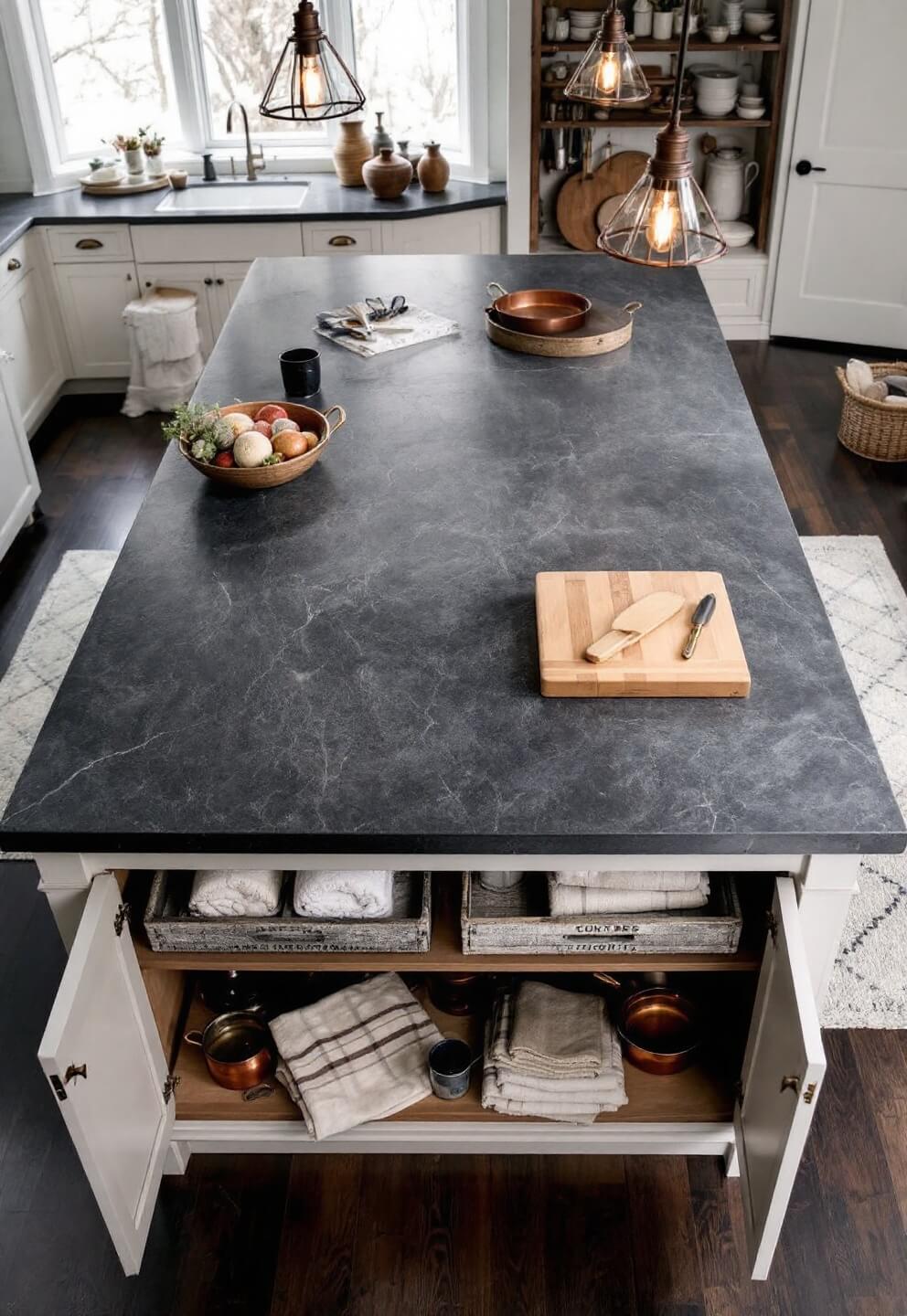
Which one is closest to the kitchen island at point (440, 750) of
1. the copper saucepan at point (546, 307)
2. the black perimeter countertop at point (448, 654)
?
the black perimeter countertop at point (448, 654)

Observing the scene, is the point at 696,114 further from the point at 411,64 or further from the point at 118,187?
the point at 118,187

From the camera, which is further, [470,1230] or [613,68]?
[613,68]

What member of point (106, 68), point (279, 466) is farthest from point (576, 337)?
point (106, 68)

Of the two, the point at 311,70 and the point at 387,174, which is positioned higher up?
the point at 311,70

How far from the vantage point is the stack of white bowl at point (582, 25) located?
5.13 meters

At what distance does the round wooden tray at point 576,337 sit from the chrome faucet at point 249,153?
261 centimetres

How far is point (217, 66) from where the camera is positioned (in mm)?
5465

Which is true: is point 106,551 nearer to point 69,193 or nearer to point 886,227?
point 69,193

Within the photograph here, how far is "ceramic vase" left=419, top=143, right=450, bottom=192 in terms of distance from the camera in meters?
5.23

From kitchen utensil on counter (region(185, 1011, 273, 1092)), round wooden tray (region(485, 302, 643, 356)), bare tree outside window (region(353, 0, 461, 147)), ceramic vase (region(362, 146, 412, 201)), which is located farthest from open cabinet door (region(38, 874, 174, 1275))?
bare tree outside window (region(353, 0, 461, 147))

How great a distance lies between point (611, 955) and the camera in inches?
82.1

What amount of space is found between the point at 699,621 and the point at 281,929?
2.90 feet

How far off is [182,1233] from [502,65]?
4.79 m

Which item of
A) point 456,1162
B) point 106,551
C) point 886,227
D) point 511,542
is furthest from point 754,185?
point 456,1162
